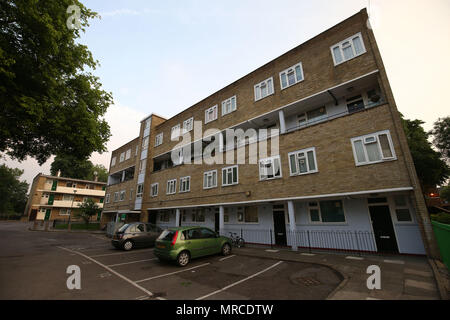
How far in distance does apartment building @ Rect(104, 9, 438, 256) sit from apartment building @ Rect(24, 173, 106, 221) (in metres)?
42.3

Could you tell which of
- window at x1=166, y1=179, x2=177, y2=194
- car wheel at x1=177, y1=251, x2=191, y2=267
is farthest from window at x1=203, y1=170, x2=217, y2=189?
car wheel at x1=177, y1=251, x2=191, y2=267

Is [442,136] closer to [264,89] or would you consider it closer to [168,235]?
[264,89]

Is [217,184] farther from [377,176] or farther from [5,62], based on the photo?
[5,62]

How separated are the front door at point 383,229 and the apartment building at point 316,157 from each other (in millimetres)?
45

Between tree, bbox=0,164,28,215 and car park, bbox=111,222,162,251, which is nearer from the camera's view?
car park, bbox=111,222,162,251

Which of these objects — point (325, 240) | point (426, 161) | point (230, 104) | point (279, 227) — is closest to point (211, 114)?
point (230, 104)

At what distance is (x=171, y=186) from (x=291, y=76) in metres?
15.7

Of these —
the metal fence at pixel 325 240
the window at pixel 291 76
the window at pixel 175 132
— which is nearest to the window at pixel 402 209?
the metal fence at pixel 325 240

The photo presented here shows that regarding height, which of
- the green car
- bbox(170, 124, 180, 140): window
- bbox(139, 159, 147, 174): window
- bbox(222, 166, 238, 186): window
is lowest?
the green car

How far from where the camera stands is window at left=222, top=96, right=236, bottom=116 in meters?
17.0

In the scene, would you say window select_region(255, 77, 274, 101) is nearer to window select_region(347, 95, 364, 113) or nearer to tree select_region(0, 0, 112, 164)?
window select_region(347, 95, 364, 113)

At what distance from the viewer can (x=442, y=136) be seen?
21812 mm

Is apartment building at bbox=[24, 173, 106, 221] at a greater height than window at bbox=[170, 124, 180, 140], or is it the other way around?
window at bbox=[170, 124, 180, 140]

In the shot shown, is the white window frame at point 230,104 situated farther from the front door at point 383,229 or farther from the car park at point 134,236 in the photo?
the front door at point 383,229
